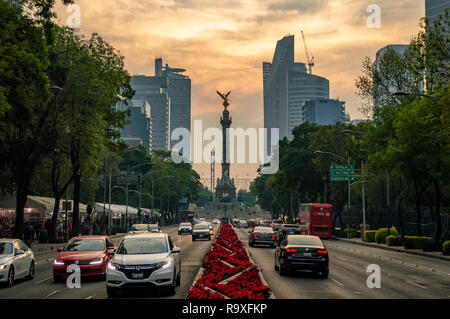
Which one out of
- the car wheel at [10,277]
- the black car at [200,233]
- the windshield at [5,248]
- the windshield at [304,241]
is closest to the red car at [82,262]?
the car wheel at [10,277]

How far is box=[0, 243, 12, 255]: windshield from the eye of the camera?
19811mm

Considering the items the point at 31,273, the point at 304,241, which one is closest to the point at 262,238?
the point at 304,241

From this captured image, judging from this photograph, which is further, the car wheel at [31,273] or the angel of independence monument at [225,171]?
the angel of independence monument at [225,171]

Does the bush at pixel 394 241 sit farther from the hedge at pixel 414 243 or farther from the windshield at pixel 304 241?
the windshield at pixel 304 241

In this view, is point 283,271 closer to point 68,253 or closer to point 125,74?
point 68,253

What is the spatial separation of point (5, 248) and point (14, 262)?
2.88ft

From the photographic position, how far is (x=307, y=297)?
15477 mm

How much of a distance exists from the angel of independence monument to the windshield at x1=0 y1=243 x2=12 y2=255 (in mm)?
139240

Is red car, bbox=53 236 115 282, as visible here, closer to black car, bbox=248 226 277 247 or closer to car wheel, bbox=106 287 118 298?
car wheel, bbox=106 287 118 298

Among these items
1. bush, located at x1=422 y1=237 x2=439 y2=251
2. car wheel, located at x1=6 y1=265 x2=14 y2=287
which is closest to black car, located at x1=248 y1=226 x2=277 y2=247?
bush, located at x1=422 y1=237 x2=439 y2=251

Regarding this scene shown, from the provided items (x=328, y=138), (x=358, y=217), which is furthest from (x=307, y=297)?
(x=358, y=217)

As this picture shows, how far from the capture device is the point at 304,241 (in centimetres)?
2188

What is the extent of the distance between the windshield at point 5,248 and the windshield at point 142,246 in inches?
198

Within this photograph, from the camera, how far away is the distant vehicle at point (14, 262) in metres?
18.7
